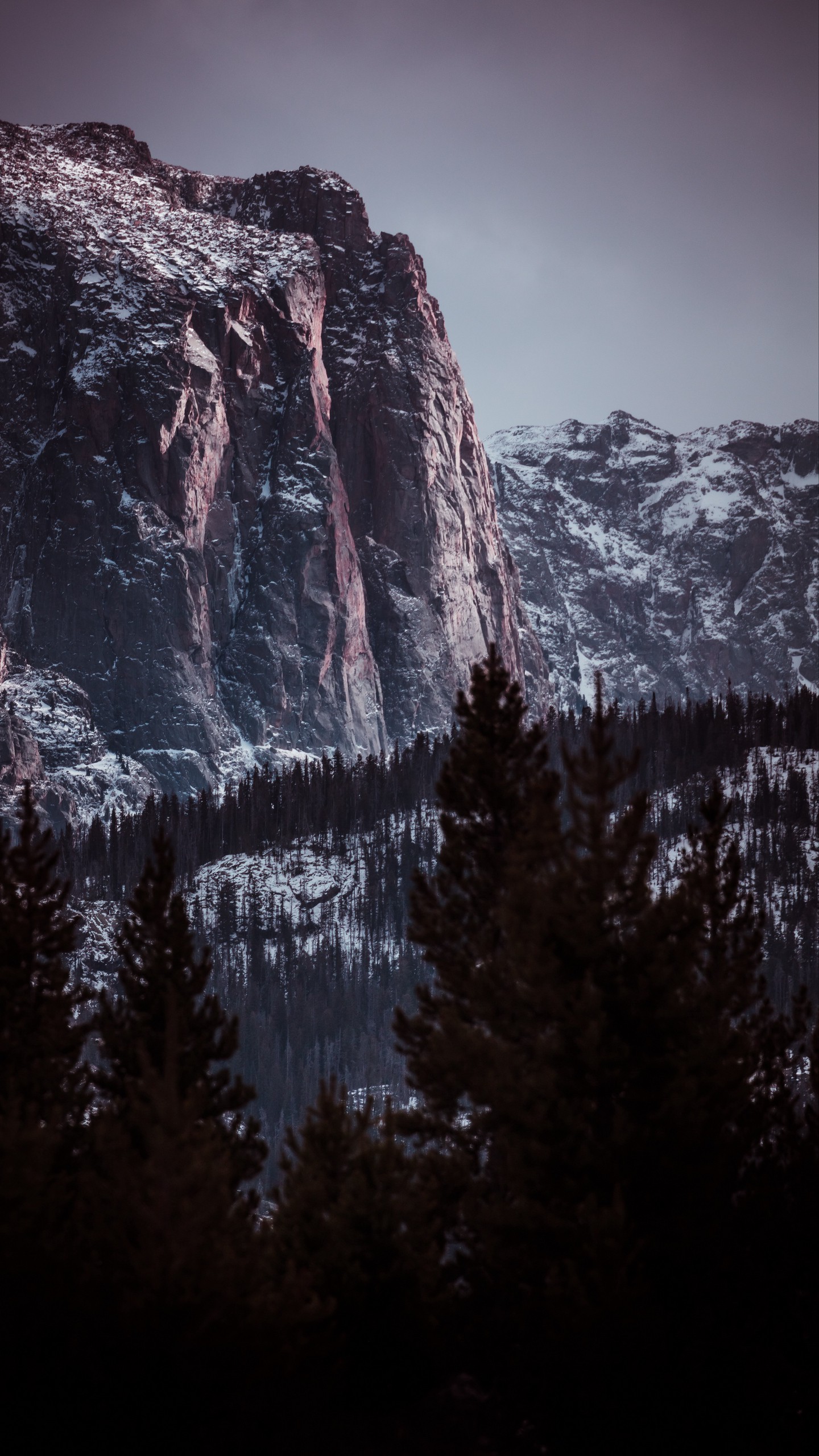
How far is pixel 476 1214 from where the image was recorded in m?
25.4

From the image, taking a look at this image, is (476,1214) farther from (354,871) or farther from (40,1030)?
(354,871)

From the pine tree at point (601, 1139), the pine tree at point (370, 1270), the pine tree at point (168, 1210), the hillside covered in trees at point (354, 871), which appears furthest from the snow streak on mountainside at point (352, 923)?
the pine tree at point (601, 1139)

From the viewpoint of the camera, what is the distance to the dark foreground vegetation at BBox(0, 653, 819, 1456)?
65.8ft

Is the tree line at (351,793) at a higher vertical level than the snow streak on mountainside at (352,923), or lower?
higher

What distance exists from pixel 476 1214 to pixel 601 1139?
330 centimetres

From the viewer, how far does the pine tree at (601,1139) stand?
21719 millimetres

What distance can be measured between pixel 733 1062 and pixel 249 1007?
12829 centimetres

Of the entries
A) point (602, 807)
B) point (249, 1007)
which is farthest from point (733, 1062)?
point (249, 1007)

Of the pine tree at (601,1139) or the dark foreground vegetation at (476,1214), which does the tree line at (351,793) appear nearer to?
the dark foreground vegetation at (476,1214)

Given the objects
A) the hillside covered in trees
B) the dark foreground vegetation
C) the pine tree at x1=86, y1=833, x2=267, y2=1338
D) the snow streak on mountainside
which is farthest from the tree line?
the pine tree at x1=86, y1=833, x2=267, y2=1338

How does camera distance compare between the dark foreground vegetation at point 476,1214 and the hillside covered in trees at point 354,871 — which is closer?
the dark foreground vegetation at point 476,1214

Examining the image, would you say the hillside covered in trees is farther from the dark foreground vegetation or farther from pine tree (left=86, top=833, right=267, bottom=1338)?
pine tree (left=86, top=833, right=267, bottom=1338)

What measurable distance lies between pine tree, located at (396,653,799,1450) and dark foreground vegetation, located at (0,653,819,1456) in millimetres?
63

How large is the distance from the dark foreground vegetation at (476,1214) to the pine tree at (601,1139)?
0.06 metres
